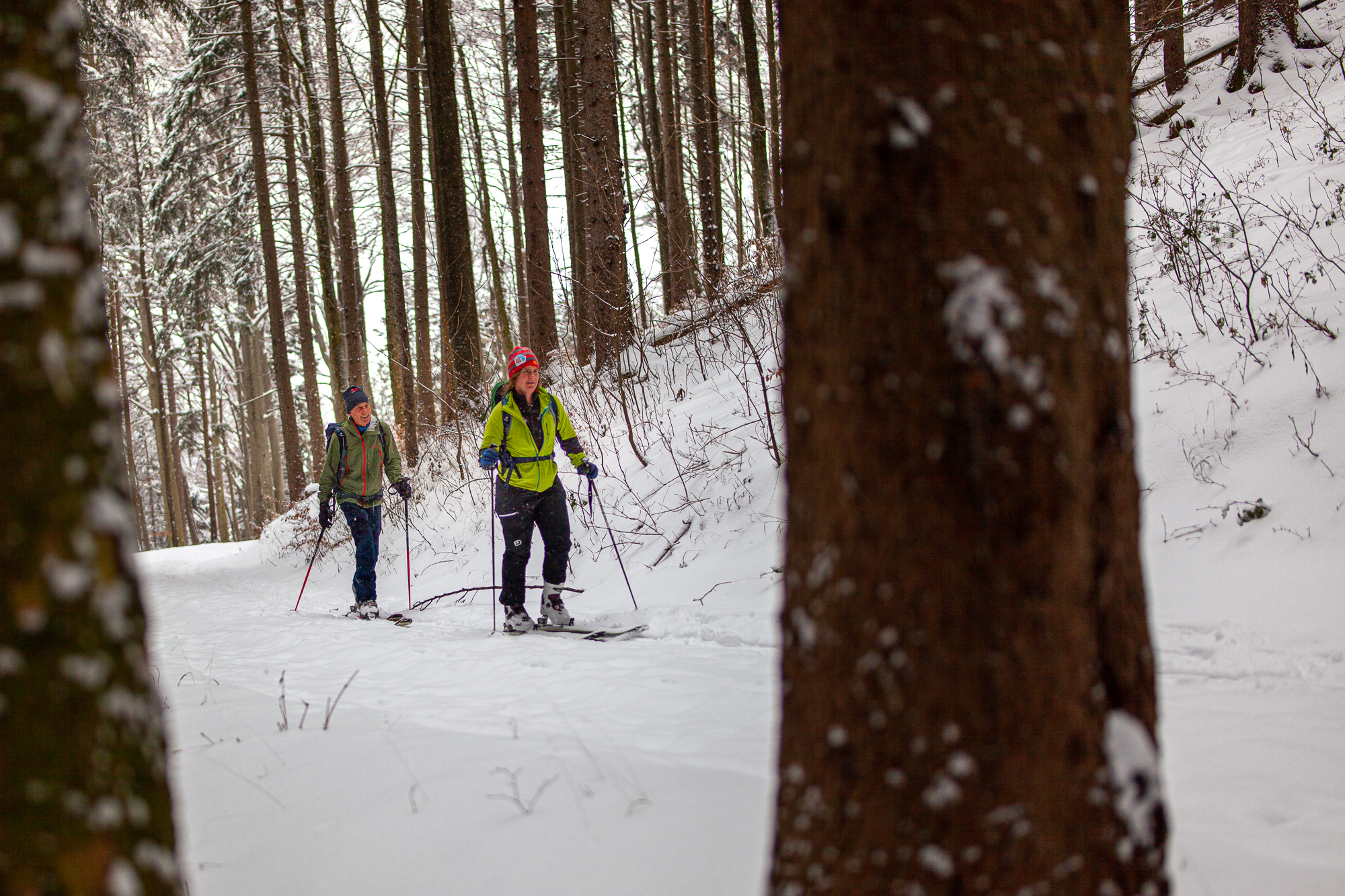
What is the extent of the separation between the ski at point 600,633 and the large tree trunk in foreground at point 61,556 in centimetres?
485

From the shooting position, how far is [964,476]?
1196mm

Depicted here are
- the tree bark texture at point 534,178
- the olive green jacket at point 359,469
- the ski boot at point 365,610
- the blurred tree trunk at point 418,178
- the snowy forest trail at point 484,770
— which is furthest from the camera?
the blurred tree trunk at point 418,178

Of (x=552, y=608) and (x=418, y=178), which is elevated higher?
(x=418, y=178)

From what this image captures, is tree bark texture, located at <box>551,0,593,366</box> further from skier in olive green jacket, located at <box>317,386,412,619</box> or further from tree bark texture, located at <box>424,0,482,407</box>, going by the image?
skier in olive green jacket, located at <box>317,386,412,619</box>

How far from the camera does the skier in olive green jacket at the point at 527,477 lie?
20.5 ft

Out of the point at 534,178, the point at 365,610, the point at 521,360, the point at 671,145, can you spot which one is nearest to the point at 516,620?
the point at 521,360

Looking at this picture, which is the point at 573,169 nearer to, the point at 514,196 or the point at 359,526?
the point at 514,196

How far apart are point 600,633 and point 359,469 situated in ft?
12.9

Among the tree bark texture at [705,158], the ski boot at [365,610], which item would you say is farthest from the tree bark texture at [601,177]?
the ski boot at [365,610]

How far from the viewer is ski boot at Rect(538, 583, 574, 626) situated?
646 centimetres

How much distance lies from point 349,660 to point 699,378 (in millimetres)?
5712

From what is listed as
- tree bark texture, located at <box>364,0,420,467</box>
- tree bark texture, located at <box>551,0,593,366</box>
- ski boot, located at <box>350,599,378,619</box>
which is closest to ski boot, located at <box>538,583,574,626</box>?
ski boot, located at <box>350,599,378,619</box>

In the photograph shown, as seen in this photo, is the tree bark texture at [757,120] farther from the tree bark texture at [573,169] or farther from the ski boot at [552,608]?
the ski boot at [552,608]

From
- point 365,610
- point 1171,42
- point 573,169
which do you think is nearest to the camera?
point 365,610
